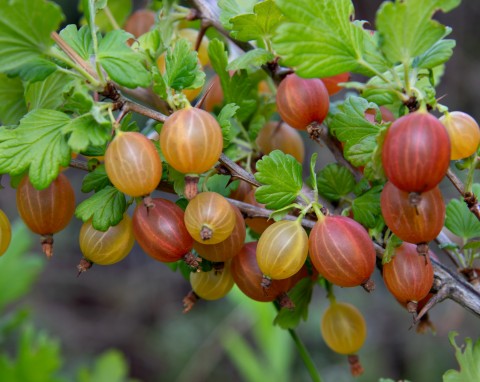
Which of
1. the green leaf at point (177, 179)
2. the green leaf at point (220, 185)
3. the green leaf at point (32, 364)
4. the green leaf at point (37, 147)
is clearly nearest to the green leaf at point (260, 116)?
the green leaf at point (220, 185)

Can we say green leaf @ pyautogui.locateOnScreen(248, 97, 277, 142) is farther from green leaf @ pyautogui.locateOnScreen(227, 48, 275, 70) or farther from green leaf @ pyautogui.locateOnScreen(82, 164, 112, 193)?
green leaf @ pyautogui.locateOnScreen(82, 164, 112, 193)

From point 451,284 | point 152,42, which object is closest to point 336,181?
point 451,284

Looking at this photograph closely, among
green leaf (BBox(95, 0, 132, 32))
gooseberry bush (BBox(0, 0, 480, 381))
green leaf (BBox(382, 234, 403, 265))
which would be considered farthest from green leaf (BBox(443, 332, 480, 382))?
green leaf (BBox(95, 0, 132, 32))

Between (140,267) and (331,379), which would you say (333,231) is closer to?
(331,379)

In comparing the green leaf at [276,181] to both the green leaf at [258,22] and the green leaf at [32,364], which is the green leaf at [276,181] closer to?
the green leaf at [258,22]

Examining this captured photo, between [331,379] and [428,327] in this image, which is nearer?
[428,327]

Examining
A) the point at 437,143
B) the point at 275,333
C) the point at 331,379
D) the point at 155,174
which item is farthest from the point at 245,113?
the point at 331,379
